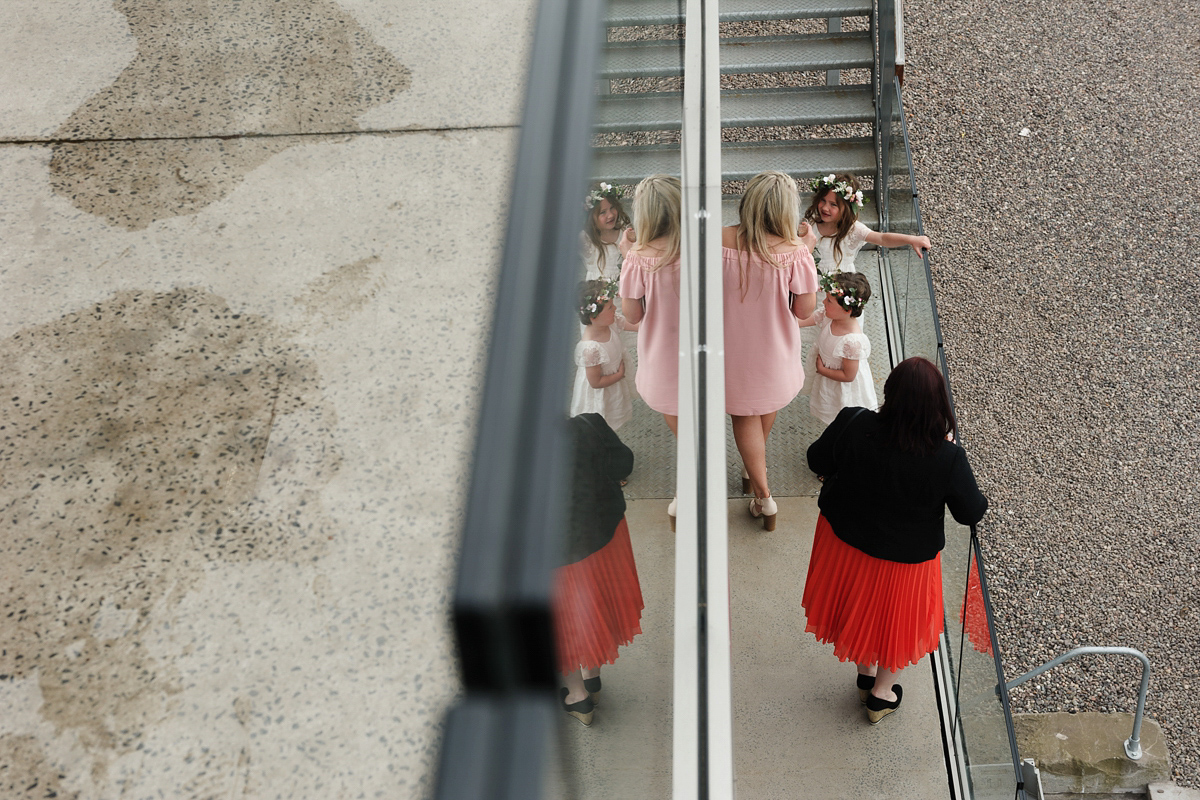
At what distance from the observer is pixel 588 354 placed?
2.66 ft

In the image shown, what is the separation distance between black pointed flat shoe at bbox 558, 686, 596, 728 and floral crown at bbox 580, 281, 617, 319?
285 millimetres

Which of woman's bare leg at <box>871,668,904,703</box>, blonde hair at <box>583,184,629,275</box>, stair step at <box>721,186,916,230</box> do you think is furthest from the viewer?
stair step at <box>721,186,916,230</box>

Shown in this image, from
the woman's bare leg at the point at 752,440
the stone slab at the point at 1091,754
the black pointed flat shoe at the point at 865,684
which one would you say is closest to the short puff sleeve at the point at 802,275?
the woman's bare leg at the point at 752,440

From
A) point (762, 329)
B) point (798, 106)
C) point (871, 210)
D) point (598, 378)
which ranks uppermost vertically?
point (798, 106)

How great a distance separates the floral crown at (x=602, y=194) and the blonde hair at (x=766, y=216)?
2.51 meters

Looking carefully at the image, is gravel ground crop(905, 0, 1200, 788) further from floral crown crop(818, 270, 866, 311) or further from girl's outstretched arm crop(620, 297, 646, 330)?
girl's outstretched arm crop(620, 297, 646, 330)

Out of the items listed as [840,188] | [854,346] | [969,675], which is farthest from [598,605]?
[840,188]

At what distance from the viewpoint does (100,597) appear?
1579mm

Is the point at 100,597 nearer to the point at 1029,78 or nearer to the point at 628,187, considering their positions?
the point at 628,187

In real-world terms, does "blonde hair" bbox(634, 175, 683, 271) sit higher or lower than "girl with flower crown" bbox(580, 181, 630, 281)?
higher

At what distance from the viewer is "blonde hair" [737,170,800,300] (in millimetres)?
3623

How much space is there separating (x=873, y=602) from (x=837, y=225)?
2.08 m

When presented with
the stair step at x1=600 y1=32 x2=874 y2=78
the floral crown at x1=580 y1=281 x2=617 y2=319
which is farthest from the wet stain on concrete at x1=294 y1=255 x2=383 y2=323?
the stair step at x1=600 y1=32 x2=874 y2=78

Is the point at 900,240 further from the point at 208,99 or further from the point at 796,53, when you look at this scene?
the point at 208,99
